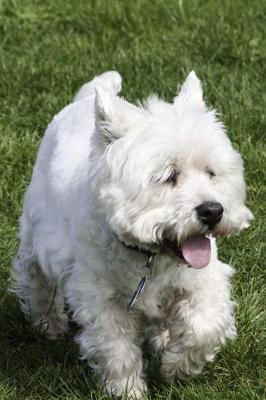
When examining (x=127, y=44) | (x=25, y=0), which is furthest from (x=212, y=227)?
(x=25, y=0)

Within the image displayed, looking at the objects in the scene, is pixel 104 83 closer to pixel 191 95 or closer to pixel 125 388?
pixel 191 95

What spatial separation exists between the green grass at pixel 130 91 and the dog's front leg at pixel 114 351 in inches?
3.5

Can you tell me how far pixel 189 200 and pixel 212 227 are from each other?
136 millimetres

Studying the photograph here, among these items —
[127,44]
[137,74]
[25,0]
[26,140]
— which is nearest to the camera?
[26,140]

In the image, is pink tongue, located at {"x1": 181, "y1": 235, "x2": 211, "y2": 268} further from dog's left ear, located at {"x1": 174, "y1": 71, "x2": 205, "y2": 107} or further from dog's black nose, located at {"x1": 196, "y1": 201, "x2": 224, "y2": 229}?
dog's left ear, located at {"x1": 174, "y1": 71, "x2": 205, "y2": 107}

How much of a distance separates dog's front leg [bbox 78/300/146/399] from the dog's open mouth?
502 millimetres

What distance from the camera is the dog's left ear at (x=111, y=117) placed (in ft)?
13.9

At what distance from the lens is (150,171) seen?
4121mm

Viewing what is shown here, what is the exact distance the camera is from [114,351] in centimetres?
445

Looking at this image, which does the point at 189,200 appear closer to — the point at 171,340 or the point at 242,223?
the point at 242,223

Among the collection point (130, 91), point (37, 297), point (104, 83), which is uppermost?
point (104, 83)

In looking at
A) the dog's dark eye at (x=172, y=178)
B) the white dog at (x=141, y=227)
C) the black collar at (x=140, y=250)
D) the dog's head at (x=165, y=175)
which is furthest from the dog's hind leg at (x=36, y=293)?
the dog's dark eye at (x=172, y=178)

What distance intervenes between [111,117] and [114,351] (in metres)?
0.99

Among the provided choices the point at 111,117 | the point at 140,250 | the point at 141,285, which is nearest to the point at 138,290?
the point at 141,285
